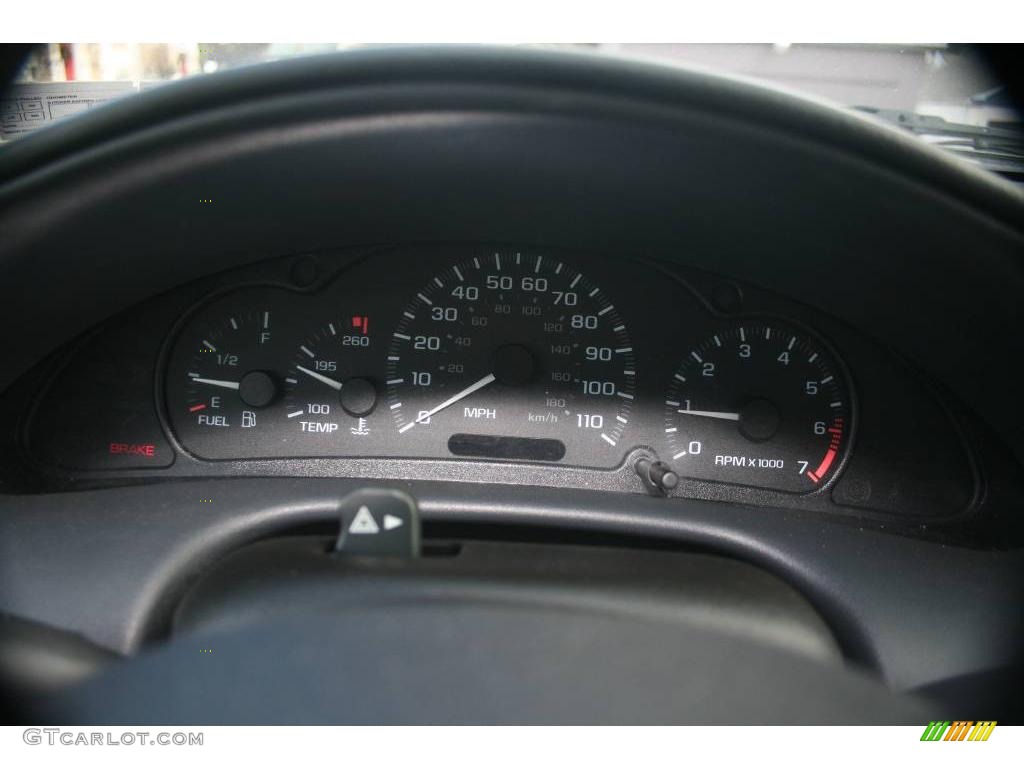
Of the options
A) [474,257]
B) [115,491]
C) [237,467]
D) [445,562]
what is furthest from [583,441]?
[115,491]

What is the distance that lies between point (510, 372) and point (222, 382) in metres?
0.83

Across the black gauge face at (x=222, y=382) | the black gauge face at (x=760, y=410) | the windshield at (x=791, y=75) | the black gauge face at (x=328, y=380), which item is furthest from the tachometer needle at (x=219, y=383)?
the black gauge face at (x=760, y=410)

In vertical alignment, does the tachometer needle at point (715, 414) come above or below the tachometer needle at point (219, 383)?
below

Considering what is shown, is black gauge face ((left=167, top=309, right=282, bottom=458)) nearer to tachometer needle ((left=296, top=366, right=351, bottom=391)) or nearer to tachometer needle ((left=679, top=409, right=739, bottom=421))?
tachometer needle ((left=296, top=366, right=351, bottom=391))

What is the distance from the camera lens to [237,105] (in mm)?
1672

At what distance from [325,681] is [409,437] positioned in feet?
4.24

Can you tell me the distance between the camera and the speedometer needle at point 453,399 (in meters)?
2.61

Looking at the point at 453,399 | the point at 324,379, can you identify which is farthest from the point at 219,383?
the point at 453,399

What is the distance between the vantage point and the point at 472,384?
261 cm

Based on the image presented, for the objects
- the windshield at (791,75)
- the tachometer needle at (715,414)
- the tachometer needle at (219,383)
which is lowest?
the tachometer needle at (715,414)

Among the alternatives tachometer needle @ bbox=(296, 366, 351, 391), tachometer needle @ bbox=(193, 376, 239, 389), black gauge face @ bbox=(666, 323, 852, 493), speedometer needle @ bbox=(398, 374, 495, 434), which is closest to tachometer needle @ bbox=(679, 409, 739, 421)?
black gauge face @ bbox=(666, 323, 852, 493)

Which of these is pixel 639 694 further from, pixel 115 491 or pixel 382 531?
pixel 115 491

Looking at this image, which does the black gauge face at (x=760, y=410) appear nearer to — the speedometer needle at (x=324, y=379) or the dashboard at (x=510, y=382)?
the dashboard at (x=510, y=382)

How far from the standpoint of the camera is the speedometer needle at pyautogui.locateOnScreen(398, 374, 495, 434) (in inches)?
103
